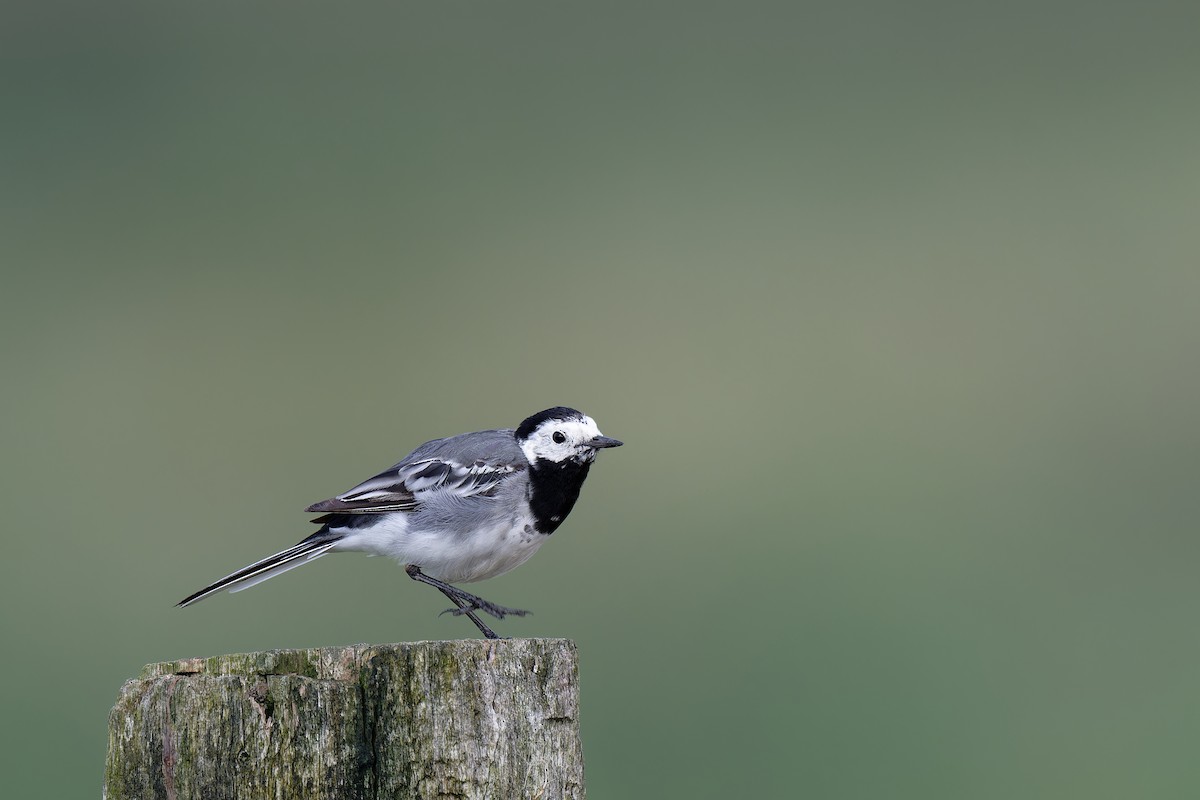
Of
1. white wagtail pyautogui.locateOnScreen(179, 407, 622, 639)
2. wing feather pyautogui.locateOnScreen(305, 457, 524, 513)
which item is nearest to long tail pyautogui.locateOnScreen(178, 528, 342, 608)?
white wagtail pyautogui.locateOnScreen(179, 407, 622, 639)

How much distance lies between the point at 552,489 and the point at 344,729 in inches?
96.7

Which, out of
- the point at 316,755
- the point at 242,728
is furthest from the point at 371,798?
the point at 242,728

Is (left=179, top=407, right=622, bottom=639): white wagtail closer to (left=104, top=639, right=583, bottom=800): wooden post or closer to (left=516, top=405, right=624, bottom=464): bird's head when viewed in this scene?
(left=516, top=405, right=624, bottom=464): bird's head

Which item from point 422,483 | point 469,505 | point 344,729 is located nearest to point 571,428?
point 469,505

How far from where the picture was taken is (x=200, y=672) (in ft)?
11.0

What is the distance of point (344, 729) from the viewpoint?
3197mm

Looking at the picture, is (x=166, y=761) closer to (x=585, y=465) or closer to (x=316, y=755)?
(x=316, y=755)

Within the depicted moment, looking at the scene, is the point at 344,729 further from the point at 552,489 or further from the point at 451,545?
the point at 552,489

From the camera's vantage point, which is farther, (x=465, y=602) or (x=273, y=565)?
(x=465, y=602)

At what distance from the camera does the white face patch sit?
560cm

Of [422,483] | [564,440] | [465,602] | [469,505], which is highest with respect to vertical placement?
[564,440]

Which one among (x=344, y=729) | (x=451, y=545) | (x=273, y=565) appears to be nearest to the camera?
(x=344, y=729)

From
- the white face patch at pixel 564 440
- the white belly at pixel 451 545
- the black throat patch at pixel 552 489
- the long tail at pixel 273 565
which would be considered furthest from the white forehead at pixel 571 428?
the long tail at pixel 273 565

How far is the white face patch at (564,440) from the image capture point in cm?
560
